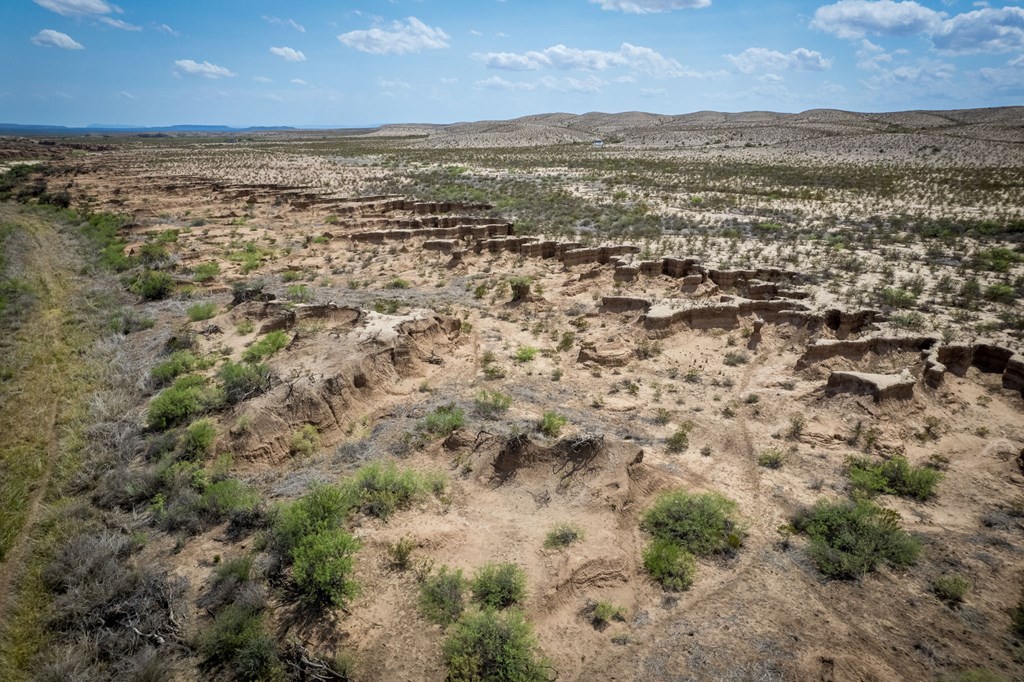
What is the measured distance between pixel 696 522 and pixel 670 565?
2.93 ft

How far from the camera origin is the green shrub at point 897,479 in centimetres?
818

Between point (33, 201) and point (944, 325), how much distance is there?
5459 centimetres

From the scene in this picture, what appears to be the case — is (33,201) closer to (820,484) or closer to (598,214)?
(598,214)

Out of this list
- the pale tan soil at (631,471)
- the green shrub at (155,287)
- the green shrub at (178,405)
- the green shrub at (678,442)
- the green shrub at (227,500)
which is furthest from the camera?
the green shrub at (155,287)

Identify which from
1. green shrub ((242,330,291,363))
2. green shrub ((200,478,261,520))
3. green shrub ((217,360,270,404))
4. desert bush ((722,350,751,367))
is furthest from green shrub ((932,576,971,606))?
green shrub ((242,330,291,363))

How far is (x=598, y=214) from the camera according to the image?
98.4 ft

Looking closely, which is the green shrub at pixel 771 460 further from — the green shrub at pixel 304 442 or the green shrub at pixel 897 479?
the green shrub at pixel 304 442

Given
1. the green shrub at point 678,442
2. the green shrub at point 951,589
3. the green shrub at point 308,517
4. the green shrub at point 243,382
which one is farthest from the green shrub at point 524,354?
the green shrub at point 951,589

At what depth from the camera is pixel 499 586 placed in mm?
6395

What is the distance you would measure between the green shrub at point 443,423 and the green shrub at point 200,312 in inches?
387

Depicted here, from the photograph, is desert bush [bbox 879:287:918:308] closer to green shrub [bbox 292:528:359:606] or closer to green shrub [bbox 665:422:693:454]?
green shrub [bbox 665:422:693:454]

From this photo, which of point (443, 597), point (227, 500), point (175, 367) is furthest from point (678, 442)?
point (175, 367)

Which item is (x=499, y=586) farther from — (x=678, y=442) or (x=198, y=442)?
(x=198, y=442)

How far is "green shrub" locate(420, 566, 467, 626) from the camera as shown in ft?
20.0
